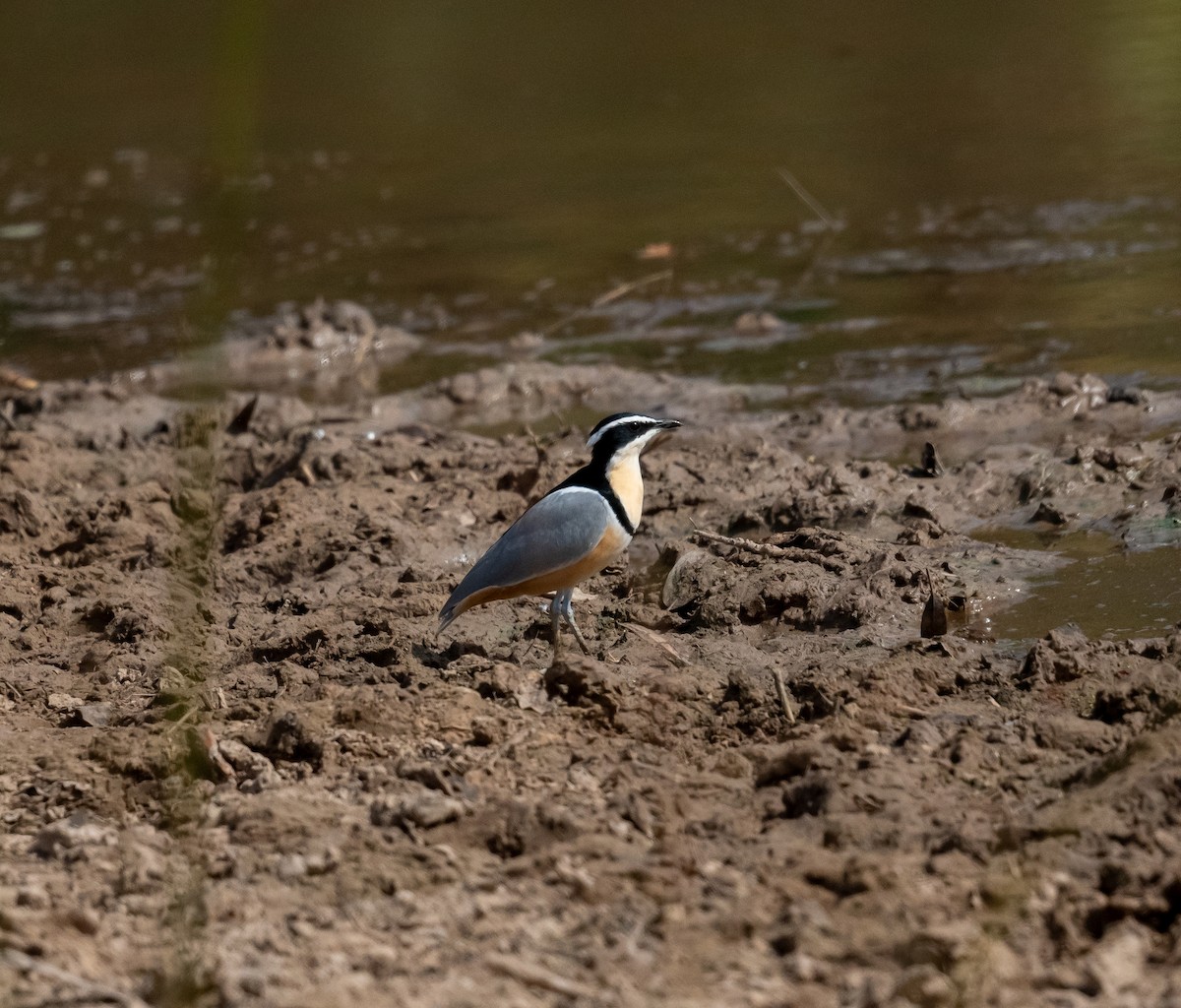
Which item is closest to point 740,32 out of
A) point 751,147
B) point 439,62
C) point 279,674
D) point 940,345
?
point 439,62

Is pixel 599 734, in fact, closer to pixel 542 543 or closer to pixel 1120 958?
pixel 542 543

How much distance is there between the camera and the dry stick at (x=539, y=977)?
11.2 ft

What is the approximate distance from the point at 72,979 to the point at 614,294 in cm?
874

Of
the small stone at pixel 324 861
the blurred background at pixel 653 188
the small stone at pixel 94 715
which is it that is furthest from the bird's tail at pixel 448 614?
the blurred background at pixel 653 188

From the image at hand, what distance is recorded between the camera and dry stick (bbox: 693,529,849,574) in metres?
6.41

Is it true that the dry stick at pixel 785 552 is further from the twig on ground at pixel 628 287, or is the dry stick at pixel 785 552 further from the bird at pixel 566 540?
→ the twig on ground at pixel 628 287

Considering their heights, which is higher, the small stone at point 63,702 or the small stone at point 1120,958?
the small stone at point 63,702

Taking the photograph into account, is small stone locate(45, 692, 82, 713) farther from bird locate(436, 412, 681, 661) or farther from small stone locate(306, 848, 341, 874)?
small stone locate(306, 848, 341, 874)

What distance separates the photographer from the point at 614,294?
11.6m

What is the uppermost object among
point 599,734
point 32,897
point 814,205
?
point 814,205

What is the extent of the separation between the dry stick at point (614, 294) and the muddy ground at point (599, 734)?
9.44 feet

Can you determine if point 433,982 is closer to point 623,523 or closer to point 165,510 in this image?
point 623,523

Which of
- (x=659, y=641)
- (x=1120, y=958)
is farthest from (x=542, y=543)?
(x=1120, y=958)

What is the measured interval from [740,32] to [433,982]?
18.8 meters
